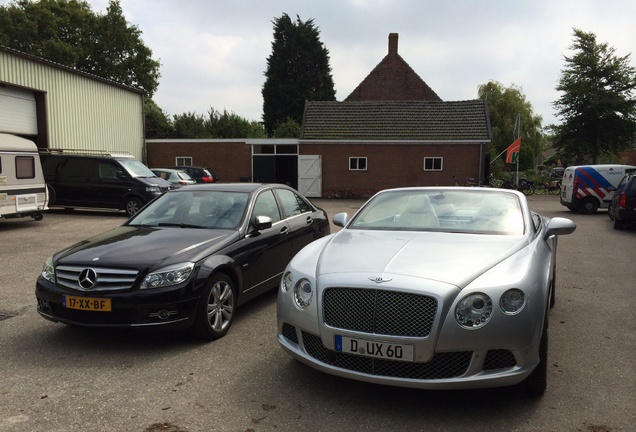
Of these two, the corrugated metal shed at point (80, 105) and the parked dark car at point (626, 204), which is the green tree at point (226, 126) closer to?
the corrugated metal shed at point (80, 105)

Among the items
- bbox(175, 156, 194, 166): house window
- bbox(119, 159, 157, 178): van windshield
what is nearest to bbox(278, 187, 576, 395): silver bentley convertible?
bbox(119, 159, 157, 178): van windshield

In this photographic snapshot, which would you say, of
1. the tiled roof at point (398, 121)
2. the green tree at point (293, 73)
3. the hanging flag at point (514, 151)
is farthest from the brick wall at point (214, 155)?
the green tree at point (293, 73)

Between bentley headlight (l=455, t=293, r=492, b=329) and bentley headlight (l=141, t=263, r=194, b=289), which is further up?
bentley headlight (l=455, t=293, r=492, b=329)

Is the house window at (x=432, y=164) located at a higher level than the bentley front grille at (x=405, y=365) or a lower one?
higher

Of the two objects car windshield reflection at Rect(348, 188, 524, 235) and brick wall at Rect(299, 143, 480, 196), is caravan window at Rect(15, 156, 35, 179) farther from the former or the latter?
brick wall at Rect(299, 143, 480, 196)

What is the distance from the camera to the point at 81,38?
40500 millimetres

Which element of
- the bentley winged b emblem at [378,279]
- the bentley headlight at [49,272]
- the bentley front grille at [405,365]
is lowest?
the bentley front grille at [405,365]

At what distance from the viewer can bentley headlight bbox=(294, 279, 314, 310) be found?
11.3ft

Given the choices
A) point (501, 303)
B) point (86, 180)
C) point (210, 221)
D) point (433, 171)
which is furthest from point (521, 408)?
point (433, 171)

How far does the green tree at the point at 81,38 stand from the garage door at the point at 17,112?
2131 cm

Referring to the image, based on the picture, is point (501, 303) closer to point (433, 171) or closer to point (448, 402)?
point (448, 402)

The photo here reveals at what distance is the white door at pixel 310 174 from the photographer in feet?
89.2

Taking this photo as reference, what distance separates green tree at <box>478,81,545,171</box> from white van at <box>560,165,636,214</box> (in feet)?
78.2

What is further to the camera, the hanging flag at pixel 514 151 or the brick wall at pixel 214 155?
the brick wall at pixel 214 155
